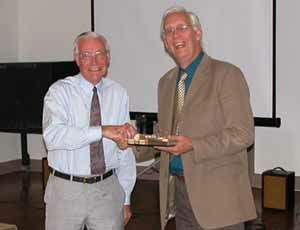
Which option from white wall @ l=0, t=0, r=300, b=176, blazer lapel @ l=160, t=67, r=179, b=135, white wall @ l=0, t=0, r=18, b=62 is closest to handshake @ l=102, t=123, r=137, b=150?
blazer lapel @ l=160, t=67, r=179, b=135

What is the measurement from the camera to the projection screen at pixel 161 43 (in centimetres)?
522

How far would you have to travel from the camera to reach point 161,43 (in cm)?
573

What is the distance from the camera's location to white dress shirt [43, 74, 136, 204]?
2311 mm

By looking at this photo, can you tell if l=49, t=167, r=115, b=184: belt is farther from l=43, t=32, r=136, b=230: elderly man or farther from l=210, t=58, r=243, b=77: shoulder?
l=210, t=58, r=243, b=77: shoulder

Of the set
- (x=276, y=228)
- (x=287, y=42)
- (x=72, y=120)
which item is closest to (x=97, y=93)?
(x=72, y=120)

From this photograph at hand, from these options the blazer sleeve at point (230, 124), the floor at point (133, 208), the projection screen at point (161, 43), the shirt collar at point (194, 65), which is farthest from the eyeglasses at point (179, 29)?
the projection screen at point (161, 43)

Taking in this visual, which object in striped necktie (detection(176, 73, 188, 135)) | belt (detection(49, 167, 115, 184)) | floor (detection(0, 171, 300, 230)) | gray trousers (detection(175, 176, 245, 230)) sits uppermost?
striped necktie (detection(176, 73, 188, 135))

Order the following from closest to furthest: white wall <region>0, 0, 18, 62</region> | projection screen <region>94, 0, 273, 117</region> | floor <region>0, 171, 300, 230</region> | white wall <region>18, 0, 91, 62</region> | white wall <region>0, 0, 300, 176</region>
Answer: floor <region>0, 171, 300, 230</region>
projection screen <region>94, 0, 273, 117</region>
white wall <region>0, 0, 300, 176</region>
white wall <region>18, 0, 91, 62</region>
white wall <region>0, 0, 18, 62</region>

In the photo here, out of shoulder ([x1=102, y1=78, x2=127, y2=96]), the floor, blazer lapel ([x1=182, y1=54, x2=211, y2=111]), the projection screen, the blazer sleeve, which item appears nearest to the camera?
the blazer sleeve

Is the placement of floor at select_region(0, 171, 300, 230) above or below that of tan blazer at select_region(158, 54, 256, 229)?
below

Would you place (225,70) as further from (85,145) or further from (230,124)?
(85,145)

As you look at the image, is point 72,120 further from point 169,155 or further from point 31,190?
point 31,190

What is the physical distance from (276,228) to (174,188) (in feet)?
7.34

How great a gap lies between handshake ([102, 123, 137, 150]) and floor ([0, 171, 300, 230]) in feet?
7.22
